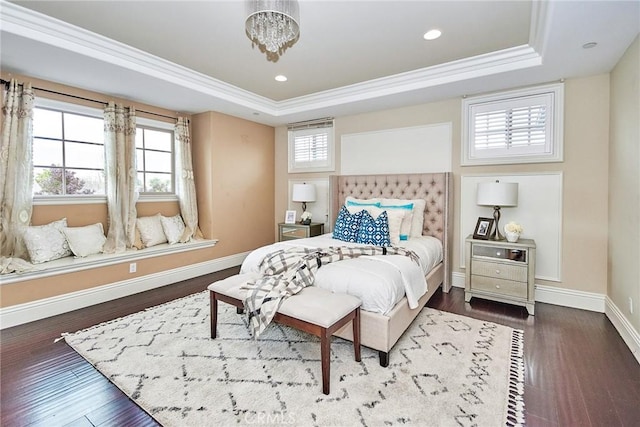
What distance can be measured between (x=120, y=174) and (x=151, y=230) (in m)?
0.83

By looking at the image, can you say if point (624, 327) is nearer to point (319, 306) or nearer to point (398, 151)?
point (319, 306)

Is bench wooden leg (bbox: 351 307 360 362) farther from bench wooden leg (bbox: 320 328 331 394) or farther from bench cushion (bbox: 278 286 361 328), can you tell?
bench wooden leg (bbox: 320 328 331 394)

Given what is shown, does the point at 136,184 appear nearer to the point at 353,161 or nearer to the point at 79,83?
the point at 79,83

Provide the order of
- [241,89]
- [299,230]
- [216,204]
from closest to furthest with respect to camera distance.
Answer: [241,89], [216,204], [299,230]

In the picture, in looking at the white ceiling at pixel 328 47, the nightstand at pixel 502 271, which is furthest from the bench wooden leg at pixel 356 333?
the white ceiling at pixel 328 47

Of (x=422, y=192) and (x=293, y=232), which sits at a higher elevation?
(x=422, y=192)

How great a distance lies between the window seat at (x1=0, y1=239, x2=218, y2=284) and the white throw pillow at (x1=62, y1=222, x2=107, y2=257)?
0.08 metres

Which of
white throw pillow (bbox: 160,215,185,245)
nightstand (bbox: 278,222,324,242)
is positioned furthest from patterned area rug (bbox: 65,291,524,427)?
nightstand (bbox: 278,222,324,242)

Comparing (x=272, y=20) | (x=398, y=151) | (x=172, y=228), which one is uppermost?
(x=272, y=20)

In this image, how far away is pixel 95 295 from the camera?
3.39 meters

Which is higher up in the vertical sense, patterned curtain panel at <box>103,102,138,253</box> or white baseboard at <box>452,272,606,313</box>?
patterned curtain panel at <box>103,102,138,253</box>

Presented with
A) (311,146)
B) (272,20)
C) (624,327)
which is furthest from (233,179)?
(624,327)

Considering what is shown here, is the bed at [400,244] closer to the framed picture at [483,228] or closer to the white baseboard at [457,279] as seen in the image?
the white baseboard at [457,279]

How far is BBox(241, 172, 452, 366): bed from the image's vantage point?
2174 millimetres
